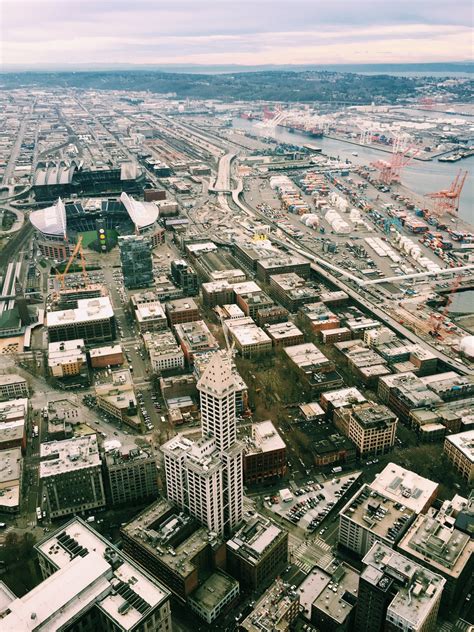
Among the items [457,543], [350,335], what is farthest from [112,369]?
[457,543]

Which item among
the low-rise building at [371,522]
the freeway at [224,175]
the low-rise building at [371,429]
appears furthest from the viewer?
the freeway at [224,175]

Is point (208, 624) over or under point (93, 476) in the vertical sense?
under

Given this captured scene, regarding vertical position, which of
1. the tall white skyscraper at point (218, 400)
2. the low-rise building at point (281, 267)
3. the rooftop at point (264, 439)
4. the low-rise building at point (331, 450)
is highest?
the tall white skyscraper at point (218, 400)

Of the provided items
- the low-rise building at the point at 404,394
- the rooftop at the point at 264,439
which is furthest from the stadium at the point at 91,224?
the rooftop at the point at 264,439

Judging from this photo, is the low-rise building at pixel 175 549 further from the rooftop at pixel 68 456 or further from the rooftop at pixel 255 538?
the rooftop at pixel 68 456

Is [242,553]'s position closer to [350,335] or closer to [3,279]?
[350,335]

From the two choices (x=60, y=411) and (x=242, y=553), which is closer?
(x=242, y=553)

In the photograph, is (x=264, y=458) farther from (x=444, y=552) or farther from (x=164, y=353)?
(x=164, y=353)
